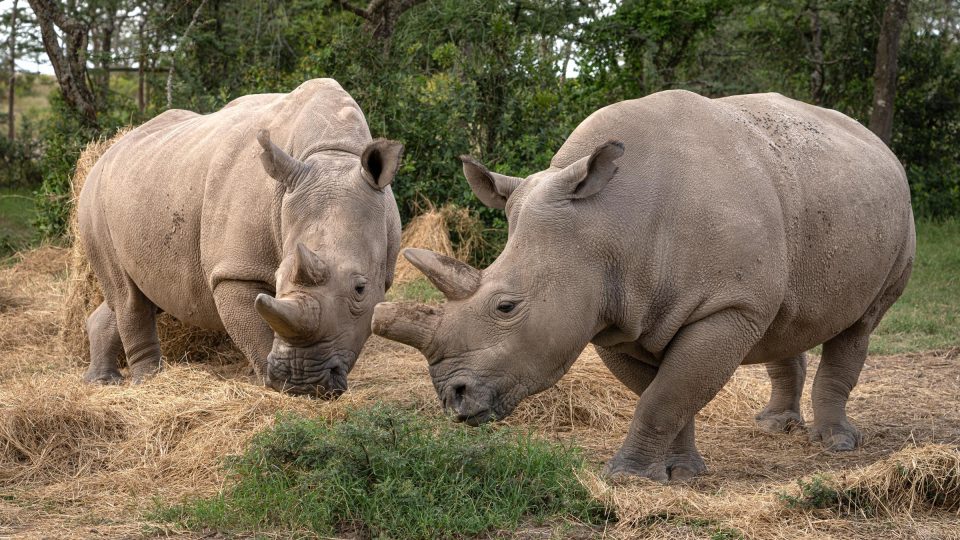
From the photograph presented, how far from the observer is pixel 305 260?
6082 mm

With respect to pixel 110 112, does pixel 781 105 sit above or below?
above

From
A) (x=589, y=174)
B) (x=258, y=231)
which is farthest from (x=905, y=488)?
(x=258, y=231)

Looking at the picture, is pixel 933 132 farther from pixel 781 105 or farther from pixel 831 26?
pixel 781 105

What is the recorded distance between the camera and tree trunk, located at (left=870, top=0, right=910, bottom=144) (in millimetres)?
15227

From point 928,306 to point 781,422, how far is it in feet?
15.0

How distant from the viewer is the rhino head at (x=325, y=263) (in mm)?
6152

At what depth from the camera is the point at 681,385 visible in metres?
5.62


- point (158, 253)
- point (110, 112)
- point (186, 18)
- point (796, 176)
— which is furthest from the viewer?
point (186, 18)

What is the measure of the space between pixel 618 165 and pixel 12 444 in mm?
3238

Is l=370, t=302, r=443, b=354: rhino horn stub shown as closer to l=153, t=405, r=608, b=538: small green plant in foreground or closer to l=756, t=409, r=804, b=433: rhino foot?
l=153, t=405, r=608, b=538: small green plant in foreground

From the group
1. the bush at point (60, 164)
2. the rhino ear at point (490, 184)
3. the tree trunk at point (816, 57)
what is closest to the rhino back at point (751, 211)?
the rhino ear at point (490, 184)

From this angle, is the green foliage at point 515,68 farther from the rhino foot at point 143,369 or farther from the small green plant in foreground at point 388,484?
the small green plant in foreground at point 388,484

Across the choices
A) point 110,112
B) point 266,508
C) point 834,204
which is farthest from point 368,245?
point 110,112

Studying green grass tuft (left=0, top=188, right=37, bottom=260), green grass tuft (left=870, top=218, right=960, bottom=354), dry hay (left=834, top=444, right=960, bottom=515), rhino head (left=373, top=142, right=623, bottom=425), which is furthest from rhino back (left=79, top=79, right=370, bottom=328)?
green grass tuft (left=0, top=188, right=37, bottom=260)
